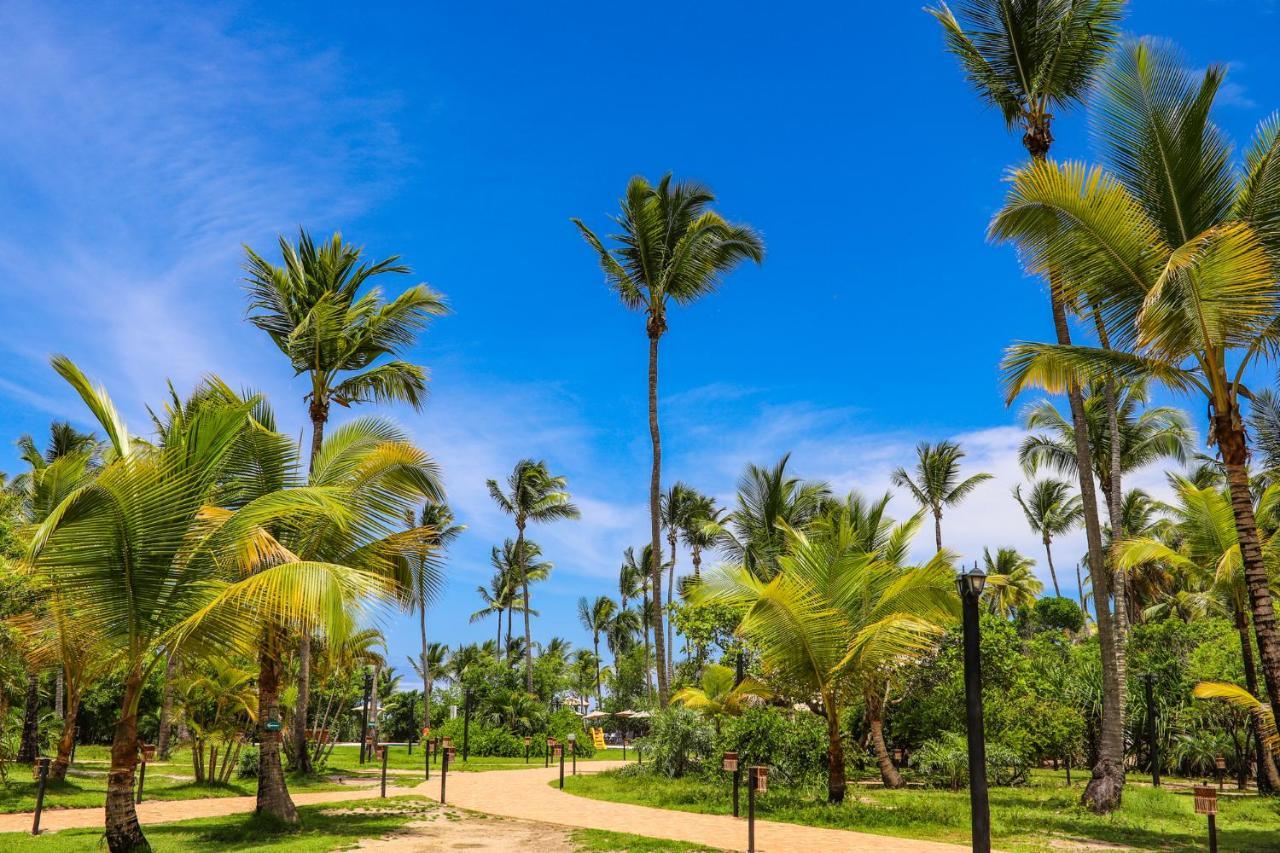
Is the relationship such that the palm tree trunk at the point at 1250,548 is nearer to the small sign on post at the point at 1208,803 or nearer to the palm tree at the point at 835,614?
the small sign on post at the point at 1208,803

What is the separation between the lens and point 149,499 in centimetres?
932

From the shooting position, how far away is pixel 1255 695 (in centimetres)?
1745

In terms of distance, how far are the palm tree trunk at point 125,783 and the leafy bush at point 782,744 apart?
40.1 ft

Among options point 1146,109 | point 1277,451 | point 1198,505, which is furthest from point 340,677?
point 1277,451

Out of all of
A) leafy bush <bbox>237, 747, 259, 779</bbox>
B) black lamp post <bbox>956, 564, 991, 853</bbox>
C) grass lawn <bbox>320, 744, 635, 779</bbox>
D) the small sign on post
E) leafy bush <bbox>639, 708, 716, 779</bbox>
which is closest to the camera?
black lamp post <bbox>956, 564, 991, 853</bbox>

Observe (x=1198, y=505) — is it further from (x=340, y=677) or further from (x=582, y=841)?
(x=340, y=677)

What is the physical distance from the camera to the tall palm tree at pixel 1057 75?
599 inches

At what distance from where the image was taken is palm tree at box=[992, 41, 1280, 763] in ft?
32.5

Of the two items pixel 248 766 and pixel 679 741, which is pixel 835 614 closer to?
pixel 679 741

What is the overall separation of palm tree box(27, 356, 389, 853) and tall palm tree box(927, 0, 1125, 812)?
13.0 m

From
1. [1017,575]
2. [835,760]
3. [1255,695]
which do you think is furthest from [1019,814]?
[1017,575]

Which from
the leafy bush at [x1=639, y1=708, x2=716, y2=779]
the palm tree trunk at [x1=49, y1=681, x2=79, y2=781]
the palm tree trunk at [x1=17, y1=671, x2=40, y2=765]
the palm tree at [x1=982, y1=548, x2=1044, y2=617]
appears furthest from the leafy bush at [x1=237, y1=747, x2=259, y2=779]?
the palm tree at [x1=982, y1=548, x2=1044, y2=617]

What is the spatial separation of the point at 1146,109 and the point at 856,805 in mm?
11670

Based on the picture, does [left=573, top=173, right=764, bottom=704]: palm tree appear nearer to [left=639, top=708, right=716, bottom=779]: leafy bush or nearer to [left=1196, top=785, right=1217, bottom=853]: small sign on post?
[left=639, top=708, right=716, bottom=779]: leafy bush
